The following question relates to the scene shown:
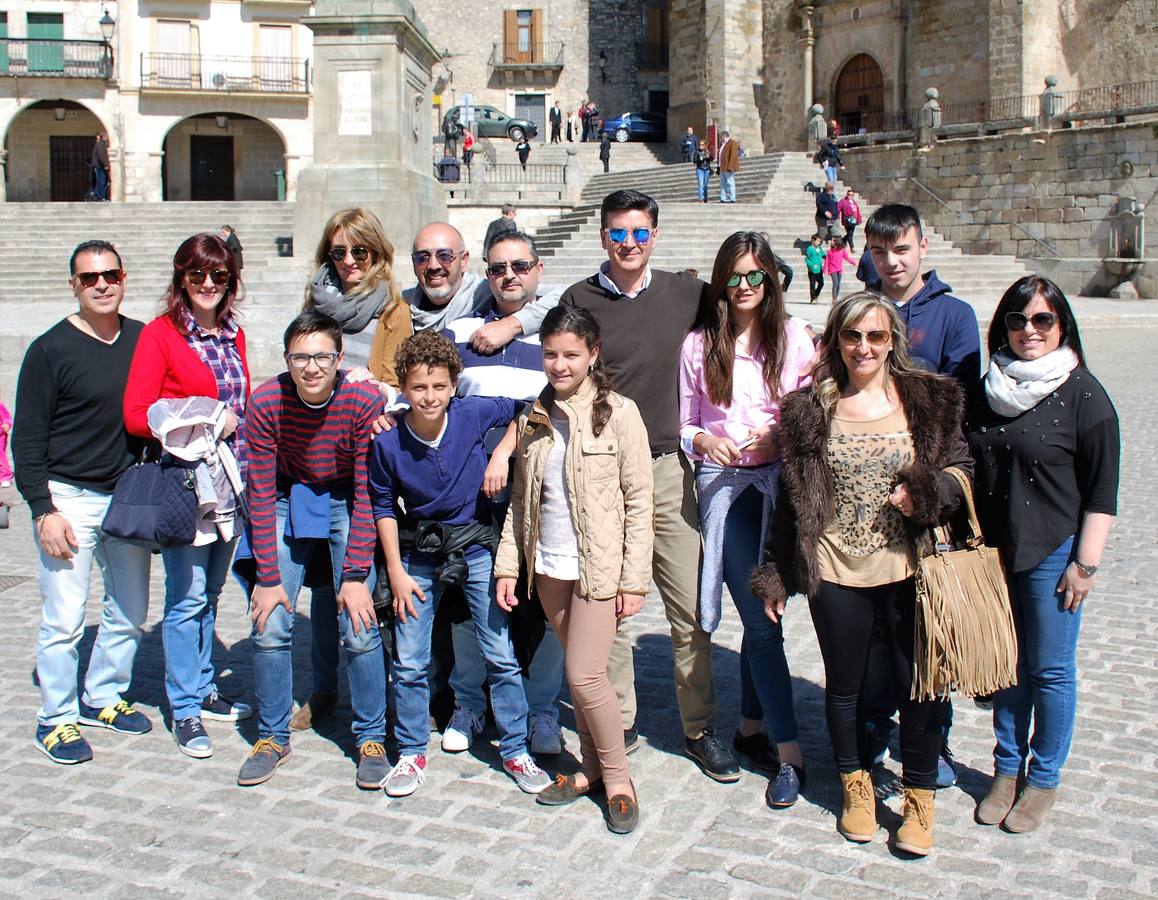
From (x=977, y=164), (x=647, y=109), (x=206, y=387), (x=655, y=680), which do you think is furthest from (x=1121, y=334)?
(x=647, y=109)

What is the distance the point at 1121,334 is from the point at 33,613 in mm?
18178

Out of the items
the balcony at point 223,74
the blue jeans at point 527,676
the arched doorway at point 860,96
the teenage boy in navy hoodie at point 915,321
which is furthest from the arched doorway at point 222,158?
the teenage boy in navy hoodie at point 915,321

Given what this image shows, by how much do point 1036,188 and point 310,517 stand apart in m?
26.8

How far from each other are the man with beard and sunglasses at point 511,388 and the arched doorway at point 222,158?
38134mm

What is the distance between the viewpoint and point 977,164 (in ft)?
93.7

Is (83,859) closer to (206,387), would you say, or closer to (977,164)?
(206,387)

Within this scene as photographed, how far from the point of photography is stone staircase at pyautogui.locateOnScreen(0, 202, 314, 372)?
19.7 meters

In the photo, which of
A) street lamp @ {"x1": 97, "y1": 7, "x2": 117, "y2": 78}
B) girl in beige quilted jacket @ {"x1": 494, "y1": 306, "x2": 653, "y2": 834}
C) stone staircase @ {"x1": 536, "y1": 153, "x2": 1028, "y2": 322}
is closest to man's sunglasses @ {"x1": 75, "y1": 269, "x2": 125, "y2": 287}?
girl in beige quilted jacket @ {"x1": 494, "y1": 306, "x2": 653, "y2": 834}

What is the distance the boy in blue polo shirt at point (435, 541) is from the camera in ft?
13.1

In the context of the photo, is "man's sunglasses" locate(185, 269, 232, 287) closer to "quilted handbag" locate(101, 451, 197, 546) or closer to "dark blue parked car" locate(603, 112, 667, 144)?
"quilted handbag" locate(101, 451, 197, 546)

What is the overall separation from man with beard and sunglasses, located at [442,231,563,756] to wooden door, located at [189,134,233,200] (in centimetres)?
3922

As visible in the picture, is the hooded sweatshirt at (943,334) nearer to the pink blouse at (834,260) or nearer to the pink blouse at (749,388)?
the pink blouse at (749,388)

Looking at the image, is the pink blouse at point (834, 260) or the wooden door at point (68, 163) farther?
the wooden door at point (68, 163)

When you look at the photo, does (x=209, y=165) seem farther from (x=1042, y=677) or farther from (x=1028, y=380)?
(x=1042, y=677)
